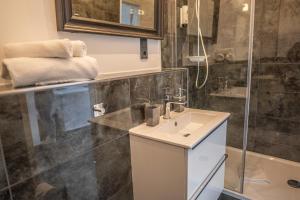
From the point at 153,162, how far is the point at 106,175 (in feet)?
0.91

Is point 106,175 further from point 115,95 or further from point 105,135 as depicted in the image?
point 115,95

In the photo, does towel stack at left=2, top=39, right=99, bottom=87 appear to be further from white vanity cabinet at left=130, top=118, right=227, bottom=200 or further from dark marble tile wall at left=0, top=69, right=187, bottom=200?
white vanity cabinet at left=130, top=118, right=227, bottom=200

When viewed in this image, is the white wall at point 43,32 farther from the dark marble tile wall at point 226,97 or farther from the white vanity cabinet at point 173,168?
the dark marble tile wall at point 226,97

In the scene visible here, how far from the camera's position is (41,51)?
0.75 m

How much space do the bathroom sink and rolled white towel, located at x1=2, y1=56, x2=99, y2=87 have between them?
0.52 m

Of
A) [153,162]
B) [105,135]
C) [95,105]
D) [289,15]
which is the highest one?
[289,15]

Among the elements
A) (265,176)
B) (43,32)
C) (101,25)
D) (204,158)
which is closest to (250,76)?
(265,176)

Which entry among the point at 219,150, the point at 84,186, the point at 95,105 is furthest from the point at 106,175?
the point at 219,150

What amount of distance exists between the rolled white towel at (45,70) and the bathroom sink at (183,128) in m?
0.52

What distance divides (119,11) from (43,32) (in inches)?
20.5

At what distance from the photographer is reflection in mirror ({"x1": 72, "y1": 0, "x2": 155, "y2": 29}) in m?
1.05

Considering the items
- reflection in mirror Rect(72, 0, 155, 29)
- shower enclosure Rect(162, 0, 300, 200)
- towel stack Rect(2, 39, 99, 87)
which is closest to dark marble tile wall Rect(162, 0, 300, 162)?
shower enclosure Rect(162, 0, 300, 200)

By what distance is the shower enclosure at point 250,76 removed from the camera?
1.83 metres

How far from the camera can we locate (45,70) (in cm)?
74
